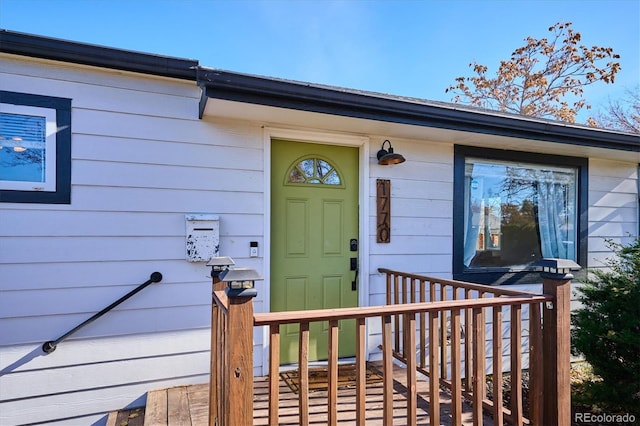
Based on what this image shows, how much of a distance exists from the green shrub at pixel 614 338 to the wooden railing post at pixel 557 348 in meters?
1.19

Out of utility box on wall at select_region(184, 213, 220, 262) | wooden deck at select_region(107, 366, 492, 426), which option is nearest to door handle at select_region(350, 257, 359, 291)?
wooden deck at select_region(107, 366, 492, 426)

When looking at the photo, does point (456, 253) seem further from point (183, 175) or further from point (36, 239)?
point (36, 239)

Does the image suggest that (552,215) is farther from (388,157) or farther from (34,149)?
(34,149)

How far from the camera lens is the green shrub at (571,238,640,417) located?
266 centimetres

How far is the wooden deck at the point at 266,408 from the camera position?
2172 millimetres

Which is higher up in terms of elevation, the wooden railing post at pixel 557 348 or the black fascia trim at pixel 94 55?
the black fascia trim at pixel 94 55

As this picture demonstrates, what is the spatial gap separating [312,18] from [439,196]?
12.8ft

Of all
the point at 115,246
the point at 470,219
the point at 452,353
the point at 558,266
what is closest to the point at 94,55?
the point at 115,246

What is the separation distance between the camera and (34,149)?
2.33 metres

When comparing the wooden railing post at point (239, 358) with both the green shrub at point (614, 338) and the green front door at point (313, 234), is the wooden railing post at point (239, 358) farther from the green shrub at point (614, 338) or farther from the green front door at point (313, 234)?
the green shrub at point (614, 338)

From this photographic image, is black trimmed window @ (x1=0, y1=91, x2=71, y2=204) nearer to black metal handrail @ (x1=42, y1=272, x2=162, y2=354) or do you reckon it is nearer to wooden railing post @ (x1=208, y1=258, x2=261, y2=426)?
black metal handrail @ (x1=42, y1=272, x2=162, y2=354)

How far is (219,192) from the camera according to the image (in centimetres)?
278

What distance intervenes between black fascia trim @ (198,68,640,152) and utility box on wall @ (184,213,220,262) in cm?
93

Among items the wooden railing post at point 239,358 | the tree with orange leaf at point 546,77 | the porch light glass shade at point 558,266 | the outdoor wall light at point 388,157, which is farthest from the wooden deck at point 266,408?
the tree with orange leaf at point 546,77
